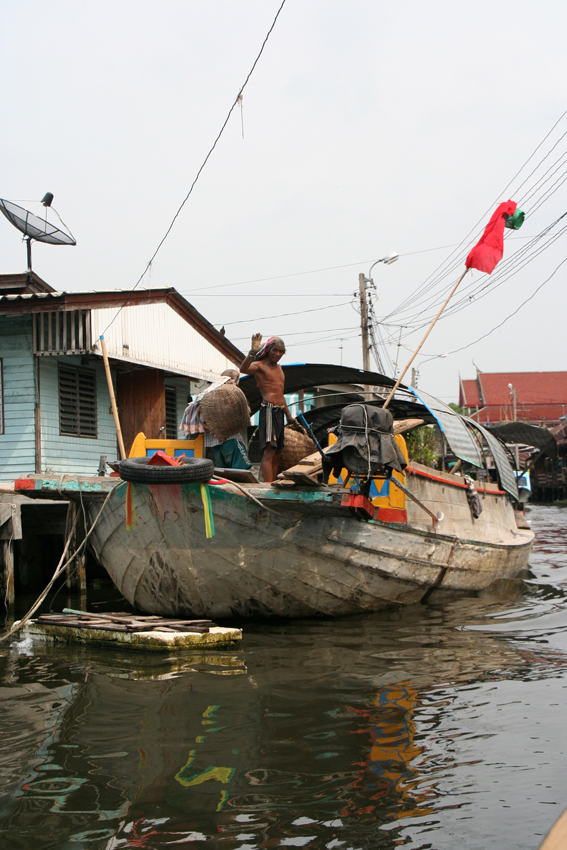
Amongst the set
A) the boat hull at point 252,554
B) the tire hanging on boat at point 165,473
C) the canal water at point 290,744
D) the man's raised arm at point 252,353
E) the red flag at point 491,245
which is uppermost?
the red flag at point 491,245

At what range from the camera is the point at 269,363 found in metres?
6.74

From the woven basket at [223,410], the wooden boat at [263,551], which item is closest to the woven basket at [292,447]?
the woven basket at [223,410]

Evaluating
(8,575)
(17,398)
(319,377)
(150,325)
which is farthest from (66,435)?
(319,377)

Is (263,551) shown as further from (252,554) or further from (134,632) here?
(134,632)

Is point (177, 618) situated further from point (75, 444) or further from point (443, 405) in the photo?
point (75, 444)

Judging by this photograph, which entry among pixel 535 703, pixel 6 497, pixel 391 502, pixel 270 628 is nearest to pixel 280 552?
pixel 270 628

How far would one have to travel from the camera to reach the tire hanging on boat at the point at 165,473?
5379mm

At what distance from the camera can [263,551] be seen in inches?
237

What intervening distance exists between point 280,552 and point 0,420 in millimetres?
6668

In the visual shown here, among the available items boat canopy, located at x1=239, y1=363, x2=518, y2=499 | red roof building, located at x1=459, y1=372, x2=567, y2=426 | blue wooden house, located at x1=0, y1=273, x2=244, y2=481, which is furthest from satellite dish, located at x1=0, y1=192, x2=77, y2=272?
red roof building, located at x1=459, y1=372, x2=567, y2=426

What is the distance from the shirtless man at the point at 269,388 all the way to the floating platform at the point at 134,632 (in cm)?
172

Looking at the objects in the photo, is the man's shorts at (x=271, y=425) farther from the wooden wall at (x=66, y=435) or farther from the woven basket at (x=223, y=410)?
the wooden wall at (x=66, y=435)

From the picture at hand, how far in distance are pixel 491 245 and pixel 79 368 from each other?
24.6 ft

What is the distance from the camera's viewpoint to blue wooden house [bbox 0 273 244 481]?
35.7 feet
